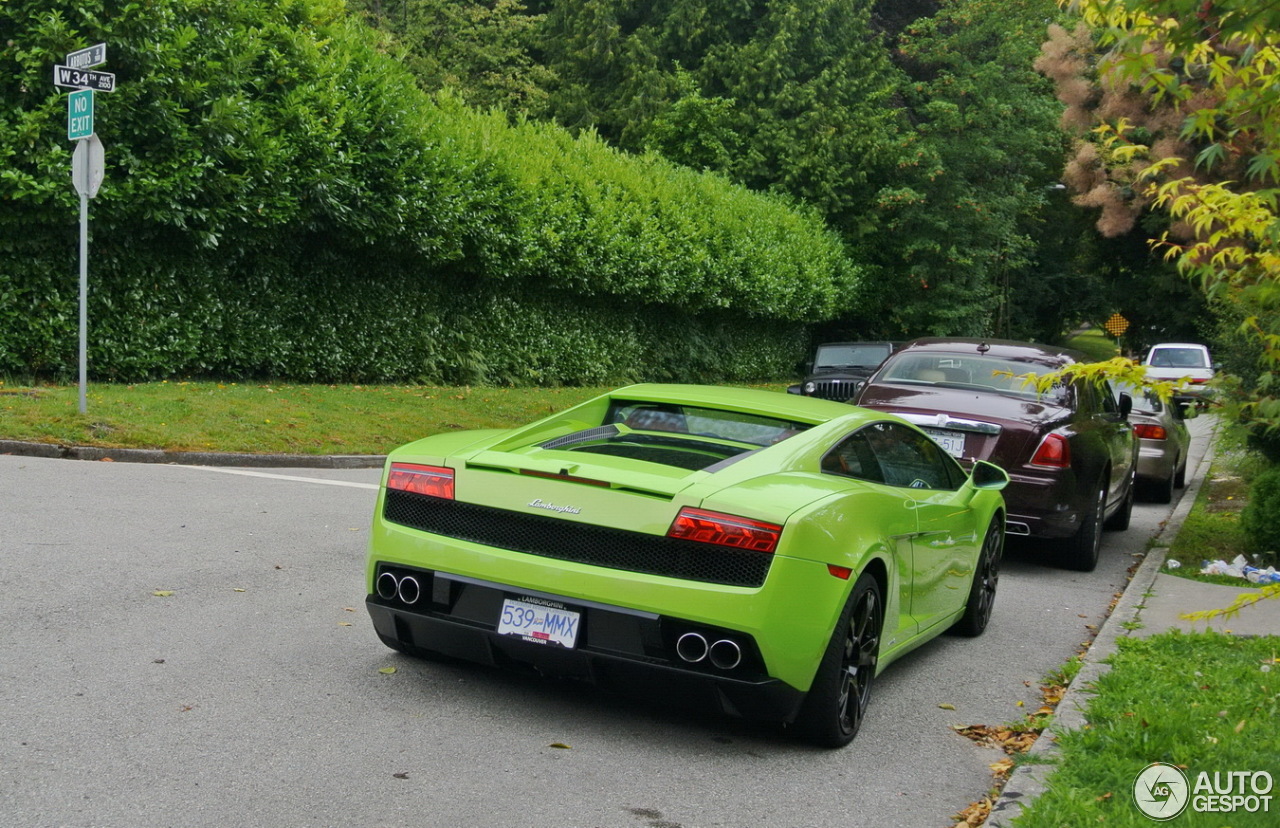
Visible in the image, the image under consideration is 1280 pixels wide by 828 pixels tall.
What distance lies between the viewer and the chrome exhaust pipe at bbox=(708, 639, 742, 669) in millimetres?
4645

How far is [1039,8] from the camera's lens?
4206 centimetres

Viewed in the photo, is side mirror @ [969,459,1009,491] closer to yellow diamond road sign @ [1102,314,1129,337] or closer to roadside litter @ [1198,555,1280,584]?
roadside litter @ [1198,555,1280,584]

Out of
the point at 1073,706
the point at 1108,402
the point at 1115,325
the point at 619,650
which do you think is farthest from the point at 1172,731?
the point at 1115,325

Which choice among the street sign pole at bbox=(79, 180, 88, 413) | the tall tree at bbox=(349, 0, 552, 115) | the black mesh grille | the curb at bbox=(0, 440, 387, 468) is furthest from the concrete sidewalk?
the tall tree at bbox=(349, 0, 552, 115)

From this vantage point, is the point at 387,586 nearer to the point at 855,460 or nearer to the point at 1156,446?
the point at 855,460

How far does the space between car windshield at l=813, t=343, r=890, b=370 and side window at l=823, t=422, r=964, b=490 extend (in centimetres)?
1532

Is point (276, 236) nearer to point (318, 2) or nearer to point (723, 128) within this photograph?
point (318, 2)

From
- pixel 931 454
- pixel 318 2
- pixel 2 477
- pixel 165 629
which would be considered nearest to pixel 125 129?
pixel 318 2

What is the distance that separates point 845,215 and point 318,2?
2436cm

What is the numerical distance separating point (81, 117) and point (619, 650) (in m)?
10.5

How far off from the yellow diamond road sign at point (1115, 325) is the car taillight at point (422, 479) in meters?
52.0

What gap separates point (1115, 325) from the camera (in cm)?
5428

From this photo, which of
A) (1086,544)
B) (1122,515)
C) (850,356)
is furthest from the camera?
(850,356)

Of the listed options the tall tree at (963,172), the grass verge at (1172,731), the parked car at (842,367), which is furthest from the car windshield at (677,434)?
the tall tree at (963,172)
